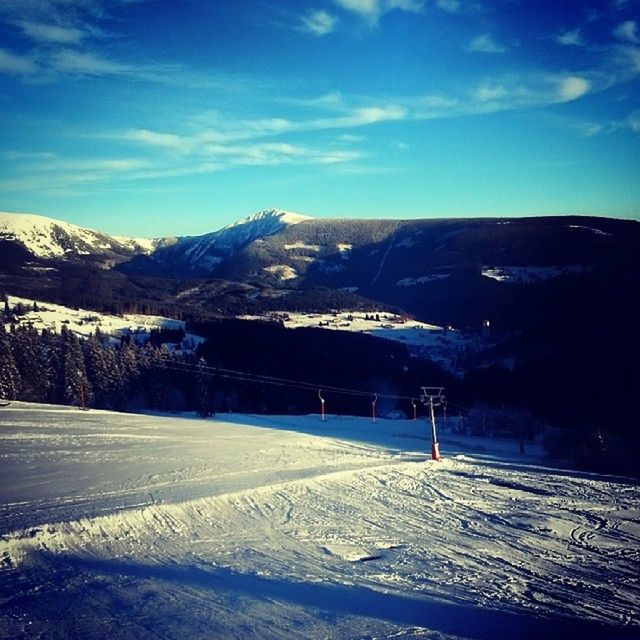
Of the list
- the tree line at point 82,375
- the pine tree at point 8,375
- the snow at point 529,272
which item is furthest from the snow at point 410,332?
the pine tree at point 8,375

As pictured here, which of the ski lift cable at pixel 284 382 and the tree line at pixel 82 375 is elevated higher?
the tree line at pixel 82 375

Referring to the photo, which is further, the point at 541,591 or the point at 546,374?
the point at 546,374

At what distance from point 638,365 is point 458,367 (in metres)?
42.3

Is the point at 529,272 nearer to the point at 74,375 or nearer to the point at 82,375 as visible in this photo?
the point at 82,375

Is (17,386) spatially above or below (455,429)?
above

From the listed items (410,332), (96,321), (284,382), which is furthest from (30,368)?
(410,332)

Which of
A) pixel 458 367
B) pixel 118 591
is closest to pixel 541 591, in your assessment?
pixel 118 591

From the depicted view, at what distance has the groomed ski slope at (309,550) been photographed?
7.71 meters

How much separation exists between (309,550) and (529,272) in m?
156

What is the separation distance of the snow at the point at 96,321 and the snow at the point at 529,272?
94788mm

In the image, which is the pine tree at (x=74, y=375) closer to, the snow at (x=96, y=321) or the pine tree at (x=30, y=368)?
the pine tree at (x=30, y=368)

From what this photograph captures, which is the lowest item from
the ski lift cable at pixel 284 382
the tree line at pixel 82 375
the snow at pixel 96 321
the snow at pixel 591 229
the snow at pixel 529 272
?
the ski lift cable at pixel 284 382

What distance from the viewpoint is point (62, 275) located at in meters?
198

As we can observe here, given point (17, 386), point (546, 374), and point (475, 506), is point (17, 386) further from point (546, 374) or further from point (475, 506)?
point (546, 374)
